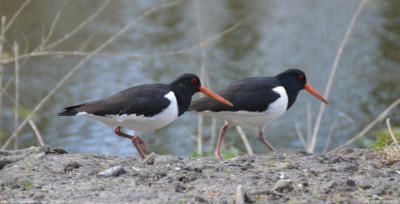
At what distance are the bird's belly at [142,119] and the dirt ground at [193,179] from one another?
442 millimetres

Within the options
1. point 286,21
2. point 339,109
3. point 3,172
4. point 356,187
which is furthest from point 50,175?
point 286,21

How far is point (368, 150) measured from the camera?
19.5 feet

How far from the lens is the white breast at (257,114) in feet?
21.8

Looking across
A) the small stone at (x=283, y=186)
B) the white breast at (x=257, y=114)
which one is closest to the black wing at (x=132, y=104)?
the white breast at (x=257, y=114)

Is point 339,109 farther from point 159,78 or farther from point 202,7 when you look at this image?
point 202,7

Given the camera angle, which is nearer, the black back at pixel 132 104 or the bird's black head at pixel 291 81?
the black back at pixel 132 104

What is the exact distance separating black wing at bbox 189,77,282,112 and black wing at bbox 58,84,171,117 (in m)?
0.79

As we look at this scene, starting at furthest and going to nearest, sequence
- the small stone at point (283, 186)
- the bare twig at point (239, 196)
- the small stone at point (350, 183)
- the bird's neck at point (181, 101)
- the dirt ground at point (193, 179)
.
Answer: the bird's neck at point (181, 101) → the small stone at point (350, 183) → the small stone at point (283, 186) → the dirt ground at point (193, 179) → the bare twig at point (239, 196)

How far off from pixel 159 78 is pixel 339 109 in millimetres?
3319

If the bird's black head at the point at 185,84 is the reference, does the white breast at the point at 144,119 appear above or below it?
below

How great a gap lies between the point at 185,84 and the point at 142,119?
0.70 metres

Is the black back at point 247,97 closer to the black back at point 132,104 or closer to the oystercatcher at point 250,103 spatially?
the oystercatcher at point 250,103

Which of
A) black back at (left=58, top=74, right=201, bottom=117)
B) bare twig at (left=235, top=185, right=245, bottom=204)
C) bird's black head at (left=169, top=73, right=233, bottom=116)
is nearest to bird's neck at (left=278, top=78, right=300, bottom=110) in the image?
bird's black head at (left=169, top=73, right=233, bottom=116)

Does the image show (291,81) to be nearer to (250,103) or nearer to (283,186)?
(250,103)
